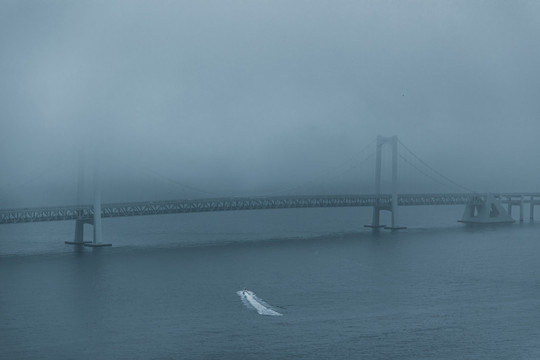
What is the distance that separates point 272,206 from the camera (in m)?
47.5

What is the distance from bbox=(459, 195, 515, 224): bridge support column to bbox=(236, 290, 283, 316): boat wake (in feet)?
123

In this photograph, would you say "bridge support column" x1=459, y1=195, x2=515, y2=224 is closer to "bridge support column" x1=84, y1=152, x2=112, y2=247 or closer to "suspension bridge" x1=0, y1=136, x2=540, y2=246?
"suspension bridge" x1=0, y1=136, x2=540, y2=246

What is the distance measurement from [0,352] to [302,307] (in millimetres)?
8334

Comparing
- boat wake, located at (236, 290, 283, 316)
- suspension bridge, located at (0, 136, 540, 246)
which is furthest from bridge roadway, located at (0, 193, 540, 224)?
boat wake, located at (236, 290, 283, 316)

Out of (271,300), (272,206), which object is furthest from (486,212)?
(271,300)

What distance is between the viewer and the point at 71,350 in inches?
707

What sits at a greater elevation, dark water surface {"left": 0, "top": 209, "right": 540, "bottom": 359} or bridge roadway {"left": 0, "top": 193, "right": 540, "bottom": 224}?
bridge roadway {"left": 0, "top": 193, "right": 540, "bottom": 224}

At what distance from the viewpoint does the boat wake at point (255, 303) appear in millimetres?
22406

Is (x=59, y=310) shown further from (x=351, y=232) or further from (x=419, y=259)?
(x=351, y=232)

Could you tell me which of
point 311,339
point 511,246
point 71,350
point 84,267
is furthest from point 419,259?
point 71,350

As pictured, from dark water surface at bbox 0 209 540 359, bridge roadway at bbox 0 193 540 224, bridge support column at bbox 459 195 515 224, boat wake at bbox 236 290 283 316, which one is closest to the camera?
dark water surface at bbox 0 209 540 359

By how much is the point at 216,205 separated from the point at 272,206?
9.72 feet

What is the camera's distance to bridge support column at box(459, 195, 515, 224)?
198 ft

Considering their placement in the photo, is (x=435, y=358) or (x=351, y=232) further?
(x=351, y=232)
